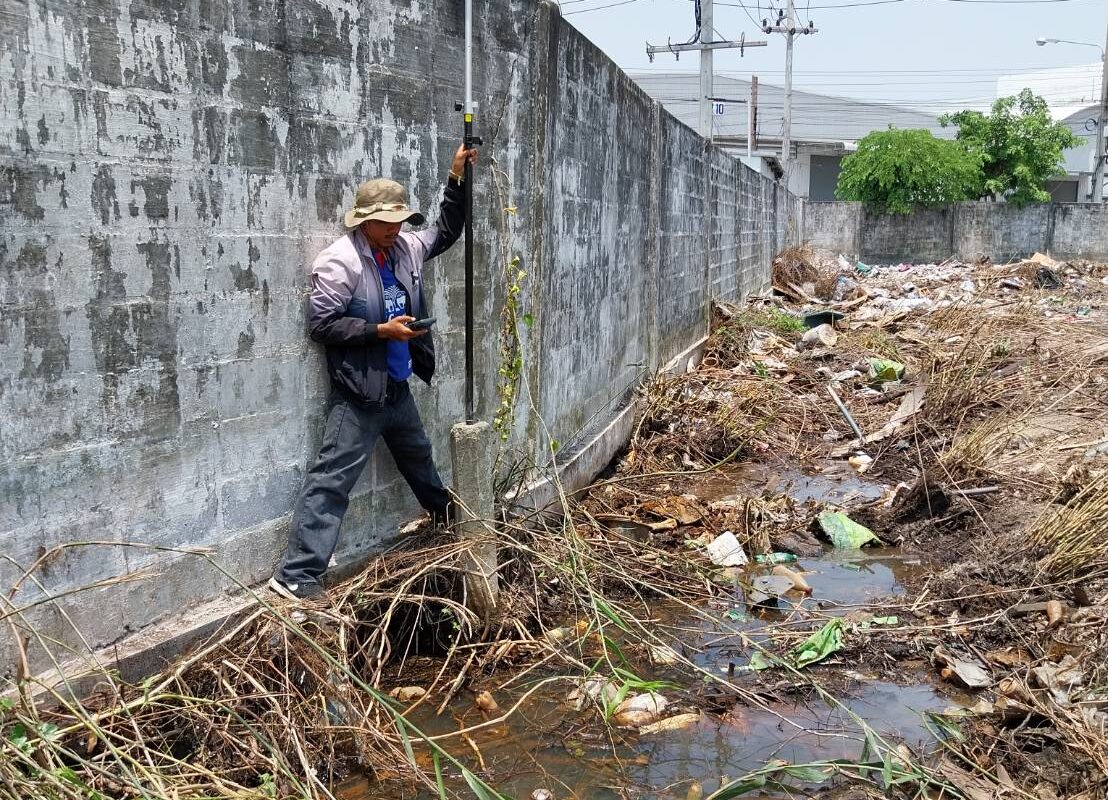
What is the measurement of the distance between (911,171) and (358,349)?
28.7 metres

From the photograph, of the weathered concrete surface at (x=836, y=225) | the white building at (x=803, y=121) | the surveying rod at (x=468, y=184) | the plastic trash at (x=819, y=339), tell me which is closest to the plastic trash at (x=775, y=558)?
the surveying rod at (x=468, y=184)

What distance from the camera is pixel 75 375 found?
9.23 ft

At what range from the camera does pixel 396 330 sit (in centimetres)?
369

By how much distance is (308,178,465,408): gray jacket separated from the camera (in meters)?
3.63

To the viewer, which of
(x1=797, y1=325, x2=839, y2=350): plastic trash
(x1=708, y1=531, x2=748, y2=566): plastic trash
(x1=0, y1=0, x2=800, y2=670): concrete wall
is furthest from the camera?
(x1=797, y1=325, x2=839, y2=350): plastic trash

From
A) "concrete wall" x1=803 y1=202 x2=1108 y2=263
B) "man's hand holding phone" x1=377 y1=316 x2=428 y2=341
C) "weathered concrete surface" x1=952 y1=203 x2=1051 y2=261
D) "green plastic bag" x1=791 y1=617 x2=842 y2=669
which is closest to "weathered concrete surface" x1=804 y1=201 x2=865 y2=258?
"concrete wall" x1=803 y1=202 x2=1108 y2=263

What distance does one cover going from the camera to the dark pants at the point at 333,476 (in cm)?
362

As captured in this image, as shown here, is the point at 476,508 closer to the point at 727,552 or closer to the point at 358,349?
the point at 358,349

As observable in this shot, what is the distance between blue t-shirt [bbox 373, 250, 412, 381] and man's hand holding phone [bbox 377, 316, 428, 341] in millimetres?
132

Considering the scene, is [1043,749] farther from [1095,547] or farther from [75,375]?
[75,375]

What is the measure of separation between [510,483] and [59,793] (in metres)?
2.93

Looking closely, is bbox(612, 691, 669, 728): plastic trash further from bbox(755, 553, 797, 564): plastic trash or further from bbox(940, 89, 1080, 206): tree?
bbox(940, 89, 1080, 206): tree

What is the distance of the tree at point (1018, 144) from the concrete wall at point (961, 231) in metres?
1.06

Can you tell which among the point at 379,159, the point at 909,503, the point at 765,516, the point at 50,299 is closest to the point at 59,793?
the point at 50,299
